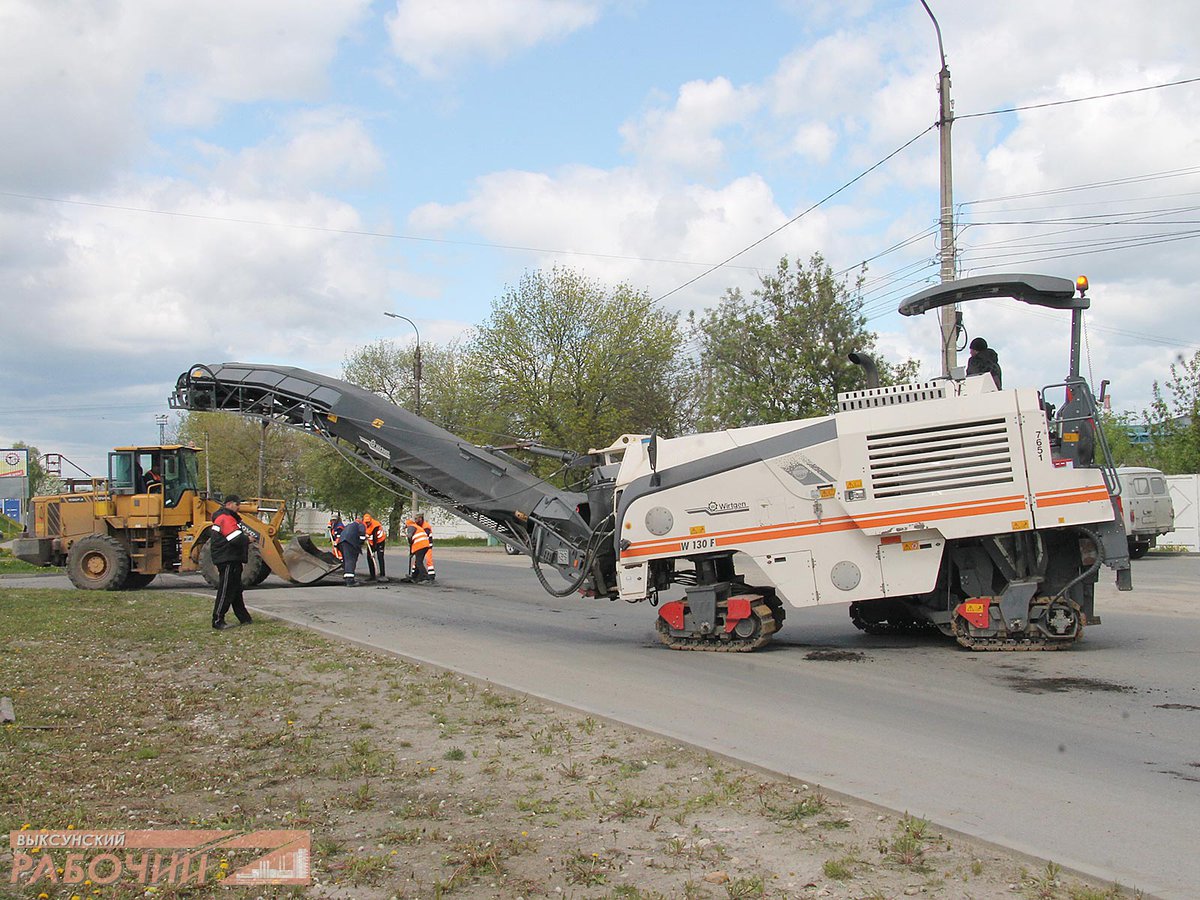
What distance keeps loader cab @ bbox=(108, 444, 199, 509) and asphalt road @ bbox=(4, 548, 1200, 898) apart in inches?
285

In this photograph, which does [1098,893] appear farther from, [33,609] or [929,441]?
[33,609]

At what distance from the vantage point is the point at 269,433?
6494cm

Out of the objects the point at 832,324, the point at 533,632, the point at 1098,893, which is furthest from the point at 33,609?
the point at 832,324

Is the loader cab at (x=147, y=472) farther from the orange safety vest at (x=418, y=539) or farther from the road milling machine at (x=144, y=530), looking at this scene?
the orange safety vest at (x=418, y=539)

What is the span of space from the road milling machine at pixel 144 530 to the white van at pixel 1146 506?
18.5 meters

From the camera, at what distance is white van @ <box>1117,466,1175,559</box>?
24078 mm

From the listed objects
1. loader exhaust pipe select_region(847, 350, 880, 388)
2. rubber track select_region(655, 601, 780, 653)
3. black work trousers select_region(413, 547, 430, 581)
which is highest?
loader exhaust pipe select_region(847, 350, 880, 388)

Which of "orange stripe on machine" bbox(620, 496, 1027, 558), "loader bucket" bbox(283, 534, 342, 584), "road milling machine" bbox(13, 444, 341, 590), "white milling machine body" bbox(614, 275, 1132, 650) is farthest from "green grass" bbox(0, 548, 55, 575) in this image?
"white milling machine body" bbox(614, 275, 1132, 650)

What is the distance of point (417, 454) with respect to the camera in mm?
13109

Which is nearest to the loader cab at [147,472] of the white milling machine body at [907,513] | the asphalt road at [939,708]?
the asphalt road at [939,708]

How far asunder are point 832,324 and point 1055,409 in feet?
55.2

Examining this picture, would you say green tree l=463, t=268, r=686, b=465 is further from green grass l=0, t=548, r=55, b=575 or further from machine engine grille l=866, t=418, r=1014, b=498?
machine engine grille l=866, t=418, r=1014, b=498

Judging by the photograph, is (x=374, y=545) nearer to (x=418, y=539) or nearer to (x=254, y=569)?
(x=418, y=539)

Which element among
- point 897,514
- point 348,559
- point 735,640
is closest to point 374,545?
point 348,559
